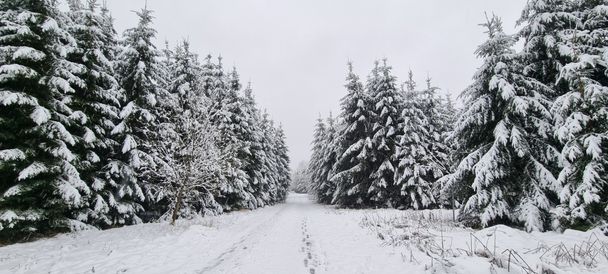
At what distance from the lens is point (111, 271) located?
7.19m

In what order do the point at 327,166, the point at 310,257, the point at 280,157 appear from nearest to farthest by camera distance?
the point at 310,257 < the point at 327,166 < the point at 280,157

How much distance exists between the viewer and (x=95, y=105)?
1509 cm

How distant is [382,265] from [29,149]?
41.4 ft

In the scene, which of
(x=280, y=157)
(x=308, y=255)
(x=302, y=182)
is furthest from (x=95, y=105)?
(x=302, y=182)

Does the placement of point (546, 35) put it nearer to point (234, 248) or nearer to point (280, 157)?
point (234, 248)

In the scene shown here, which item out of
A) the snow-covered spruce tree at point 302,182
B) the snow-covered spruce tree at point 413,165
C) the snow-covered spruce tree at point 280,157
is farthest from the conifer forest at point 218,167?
the snow-covered spruce tree at point 302,182

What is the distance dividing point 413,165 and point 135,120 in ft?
63.6

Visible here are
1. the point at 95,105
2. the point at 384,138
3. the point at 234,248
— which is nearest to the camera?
the point at 234,248

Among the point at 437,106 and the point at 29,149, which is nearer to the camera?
the point at 29,149

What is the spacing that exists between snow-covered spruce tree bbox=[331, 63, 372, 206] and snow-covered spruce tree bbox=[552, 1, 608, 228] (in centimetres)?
1631

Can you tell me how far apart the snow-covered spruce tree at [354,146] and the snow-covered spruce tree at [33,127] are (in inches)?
771

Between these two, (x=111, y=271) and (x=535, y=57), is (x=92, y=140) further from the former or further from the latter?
(x=535, y=57)

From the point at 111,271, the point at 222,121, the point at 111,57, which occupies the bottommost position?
the point at 111,271

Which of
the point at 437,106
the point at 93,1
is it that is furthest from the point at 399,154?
the point at 93,1
